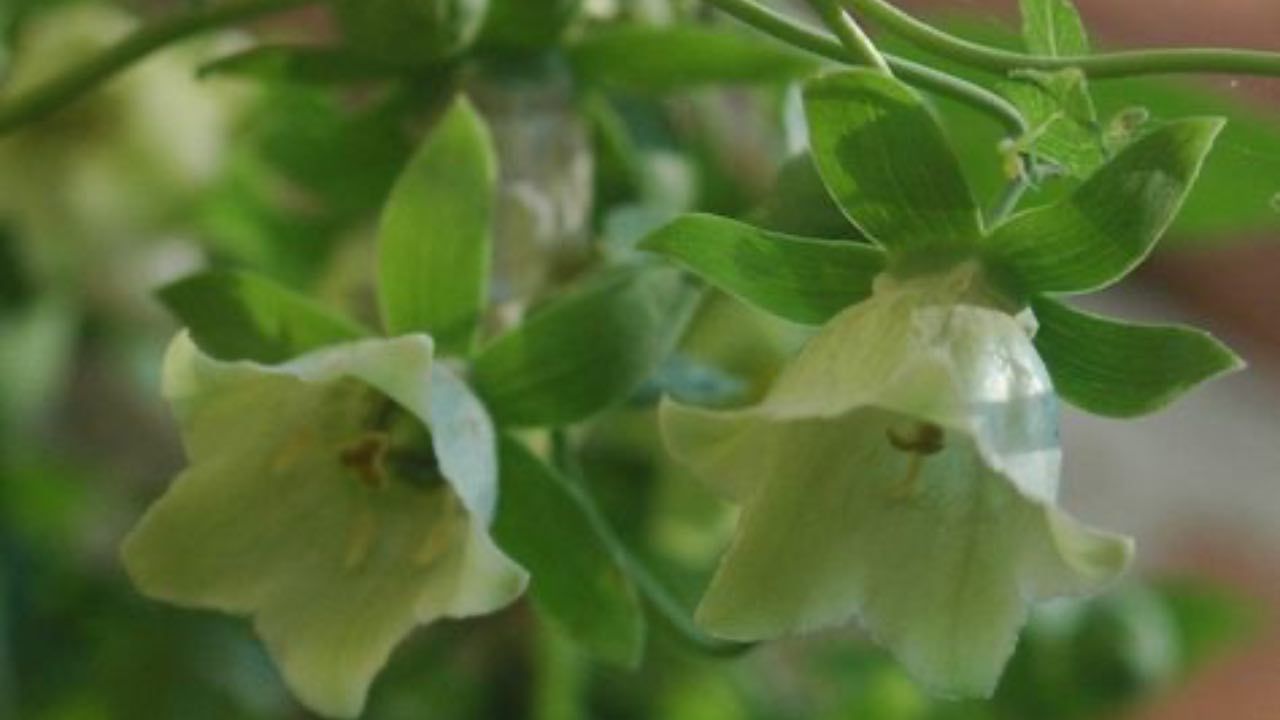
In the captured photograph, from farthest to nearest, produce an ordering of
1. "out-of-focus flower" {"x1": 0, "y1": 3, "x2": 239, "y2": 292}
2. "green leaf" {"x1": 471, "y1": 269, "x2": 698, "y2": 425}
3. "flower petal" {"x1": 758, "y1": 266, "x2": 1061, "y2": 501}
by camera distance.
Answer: "out-of-focus flower" {"x1": 0, "y1": 3, "x2": 239, "y2": 292} → "green leaf" {"x1": 471, "y1": 269, "x2": 698, "y2": 425} → "flower petal" {"x1": 758, "y1": 266, "x2": 1061, "y2": 501}

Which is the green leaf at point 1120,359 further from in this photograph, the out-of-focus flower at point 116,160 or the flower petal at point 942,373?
the out-of-focus flower at point 116,160

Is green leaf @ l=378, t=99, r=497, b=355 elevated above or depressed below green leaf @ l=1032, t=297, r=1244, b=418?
below

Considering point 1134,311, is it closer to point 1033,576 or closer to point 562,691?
point 562,691

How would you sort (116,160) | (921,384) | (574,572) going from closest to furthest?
(921,384), (574,572), (116,160)

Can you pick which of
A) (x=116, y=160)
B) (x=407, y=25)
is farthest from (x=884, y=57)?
(x=116, y=160)

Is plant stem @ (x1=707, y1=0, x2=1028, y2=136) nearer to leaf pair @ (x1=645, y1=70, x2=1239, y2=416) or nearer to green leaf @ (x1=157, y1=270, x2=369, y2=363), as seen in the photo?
leaf pair @ (x1=645, y1=70, x2=1239, y2=416)

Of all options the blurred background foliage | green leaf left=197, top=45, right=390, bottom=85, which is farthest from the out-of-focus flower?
green leaf left=197, top=45, right=390, bottom=85

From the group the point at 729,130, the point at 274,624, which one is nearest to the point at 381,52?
the point at 274,624

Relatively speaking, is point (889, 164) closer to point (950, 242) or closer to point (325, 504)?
point (950, 242)
